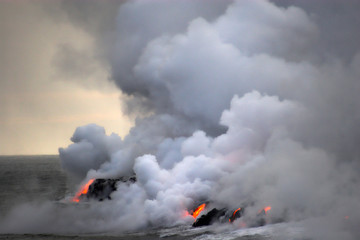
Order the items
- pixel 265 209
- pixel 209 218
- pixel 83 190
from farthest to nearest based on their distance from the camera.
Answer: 1. pixel 83 190
2. pixel 209 218
3. pixel 265 209

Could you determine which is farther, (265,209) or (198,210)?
(198,210)

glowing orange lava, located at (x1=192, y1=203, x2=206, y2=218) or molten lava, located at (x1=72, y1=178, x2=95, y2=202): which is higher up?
molten lava, located at (x1=72, y1=178, x2=95, y2=202)

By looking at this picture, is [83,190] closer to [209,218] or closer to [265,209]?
[209,218]

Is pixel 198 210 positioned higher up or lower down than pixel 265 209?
higher up

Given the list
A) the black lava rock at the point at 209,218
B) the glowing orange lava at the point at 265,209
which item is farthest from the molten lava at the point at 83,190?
the glowing orange lava at the point at 265,209

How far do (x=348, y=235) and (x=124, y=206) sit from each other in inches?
1524

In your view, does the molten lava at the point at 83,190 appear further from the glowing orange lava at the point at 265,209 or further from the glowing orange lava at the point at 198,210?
the glowing orange lava at the point at 265,209

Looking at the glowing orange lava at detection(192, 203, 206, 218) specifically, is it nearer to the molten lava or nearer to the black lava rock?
the black lava rock

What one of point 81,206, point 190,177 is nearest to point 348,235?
point 190,177

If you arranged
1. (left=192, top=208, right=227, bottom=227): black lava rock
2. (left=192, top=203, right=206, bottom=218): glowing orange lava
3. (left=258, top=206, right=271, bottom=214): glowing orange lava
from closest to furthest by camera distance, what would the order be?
(left=258, top=206, right=271, bottom=214): glowing orange lava
(left=192, top=208, right=227, bottom=227): black lava rock
(left=192, top=203, right=206, bottom=218): glowing orange lava

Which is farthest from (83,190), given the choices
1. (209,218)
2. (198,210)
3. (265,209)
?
(265,209)

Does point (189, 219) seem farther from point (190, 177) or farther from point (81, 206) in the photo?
point (81, 206)

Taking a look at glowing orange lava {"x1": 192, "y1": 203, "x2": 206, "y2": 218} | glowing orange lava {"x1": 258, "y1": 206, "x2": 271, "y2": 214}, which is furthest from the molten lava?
glowing orange lava {"x1": 258, "y1": 206, "x2": 271, "y2": 214}

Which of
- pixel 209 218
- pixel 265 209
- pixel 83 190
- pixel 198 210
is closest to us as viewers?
pixel 265 209
